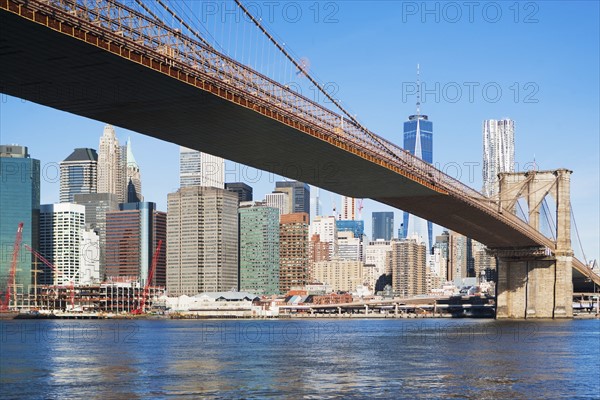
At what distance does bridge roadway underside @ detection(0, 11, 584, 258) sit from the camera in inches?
1411

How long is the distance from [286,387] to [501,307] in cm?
7994

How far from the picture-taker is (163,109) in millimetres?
45406

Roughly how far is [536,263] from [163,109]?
225 ft

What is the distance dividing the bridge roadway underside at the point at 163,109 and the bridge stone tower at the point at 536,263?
113ft

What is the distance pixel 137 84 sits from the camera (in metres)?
40.6

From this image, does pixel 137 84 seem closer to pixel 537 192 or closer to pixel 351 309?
pixel 537 192

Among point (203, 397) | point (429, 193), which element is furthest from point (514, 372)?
point (429, 193)

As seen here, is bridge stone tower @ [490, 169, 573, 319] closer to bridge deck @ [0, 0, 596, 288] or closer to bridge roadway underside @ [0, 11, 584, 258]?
bridge roadway underside @ [0, 11, 584, 258]

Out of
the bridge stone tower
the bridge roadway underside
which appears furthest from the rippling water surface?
the bridge stone tower

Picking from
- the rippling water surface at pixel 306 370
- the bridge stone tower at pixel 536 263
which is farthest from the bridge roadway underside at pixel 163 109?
the bridge stone tower at pixel 536 263

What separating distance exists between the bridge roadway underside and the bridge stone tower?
113ft

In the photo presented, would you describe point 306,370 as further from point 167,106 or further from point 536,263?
point 536,263

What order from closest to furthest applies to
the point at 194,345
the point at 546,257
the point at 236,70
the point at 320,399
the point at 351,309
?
1. the point at 320,399
2. the point at 236,70
3. the point at 194,345
4. the point at 546,257
5. the point at 351,309

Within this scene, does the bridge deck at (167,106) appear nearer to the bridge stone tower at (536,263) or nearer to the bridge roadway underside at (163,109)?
the bridge roadway underside at (163,109)
